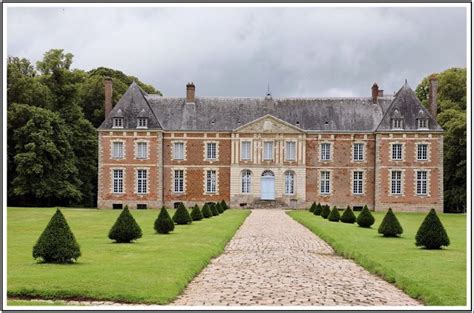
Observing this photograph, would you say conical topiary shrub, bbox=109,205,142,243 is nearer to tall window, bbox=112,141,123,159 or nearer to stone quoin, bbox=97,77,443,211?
stone quoin, bbox=97,77,443,211

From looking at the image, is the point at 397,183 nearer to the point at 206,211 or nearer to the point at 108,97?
the point at 206,211

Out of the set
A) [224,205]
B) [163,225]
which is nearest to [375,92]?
[224,205]

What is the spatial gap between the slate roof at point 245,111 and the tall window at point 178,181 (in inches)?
108

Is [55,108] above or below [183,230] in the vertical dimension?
above

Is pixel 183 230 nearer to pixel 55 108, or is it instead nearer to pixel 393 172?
pixel 393 172

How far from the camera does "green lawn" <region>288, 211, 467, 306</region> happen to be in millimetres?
9930

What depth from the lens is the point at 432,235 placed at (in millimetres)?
15781

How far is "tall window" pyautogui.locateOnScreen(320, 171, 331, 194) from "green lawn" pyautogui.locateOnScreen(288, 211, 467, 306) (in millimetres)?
19435

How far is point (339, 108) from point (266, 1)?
Result: 3454 centimetres

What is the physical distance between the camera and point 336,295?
9.91 meters

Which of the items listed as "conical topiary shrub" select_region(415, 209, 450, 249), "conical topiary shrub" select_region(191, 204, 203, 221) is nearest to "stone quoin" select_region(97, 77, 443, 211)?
"conical topiary shrub" select_region(191, 204, 203, 221)

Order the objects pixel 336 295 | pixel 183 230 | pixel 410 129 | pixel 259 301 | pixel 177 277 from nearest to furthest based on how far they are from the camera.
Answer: pixel 259 301, pixel 336 295, pixel 177 277, pixel 183 230, pixel 410 129

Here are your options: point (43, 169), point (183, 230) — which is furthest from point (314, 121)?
point (183, 230)

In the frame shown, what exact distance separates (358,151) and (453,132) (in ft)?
20.2
